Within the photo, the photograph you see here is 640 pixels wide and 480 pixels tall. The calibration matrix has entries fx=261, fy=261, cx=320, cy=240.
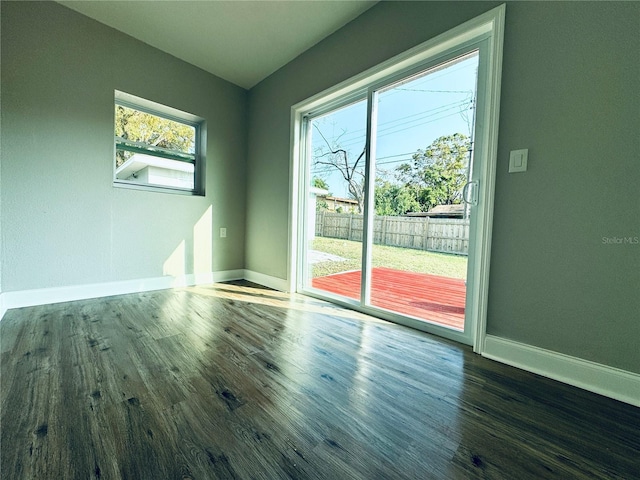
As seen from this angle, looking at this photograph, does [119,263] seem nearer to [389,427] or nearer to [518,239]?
[389,427]

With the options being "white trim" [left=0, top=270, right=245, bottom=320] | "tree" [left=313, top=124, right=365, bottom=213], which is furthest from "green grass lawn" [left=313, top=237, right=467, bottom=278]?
"white trim" [left=0, top=270, right=245, bottom=320]

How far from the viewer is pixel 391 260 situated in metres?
2.24

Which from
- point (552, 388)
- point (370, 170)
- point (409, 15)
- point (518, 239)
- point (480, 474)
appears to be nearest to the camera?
point (480, 474)

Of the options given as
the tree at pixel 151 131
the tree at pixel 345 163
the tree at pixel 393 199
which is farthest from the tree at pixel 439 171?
the tree at pixel 151 131

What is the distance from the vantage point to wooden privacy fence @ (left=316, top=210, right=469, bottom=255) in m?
1.86

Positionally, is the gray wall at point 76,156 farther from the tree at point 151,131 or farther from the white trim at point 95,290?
the tree at point 151,131

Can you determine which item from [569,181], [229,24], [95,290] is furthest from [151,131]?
[569,181]

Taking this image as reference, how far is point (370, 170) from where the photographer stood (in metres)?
2.33

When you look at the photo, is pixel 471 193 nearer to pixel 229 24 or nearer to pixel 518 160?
pixel 518 160

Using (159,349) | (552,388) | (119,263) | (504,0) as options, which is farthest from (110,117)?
(552,388)

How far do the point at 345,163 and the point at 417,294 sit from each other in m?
1.39

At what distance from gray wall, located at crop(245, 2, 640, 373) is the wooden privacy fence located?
28cm

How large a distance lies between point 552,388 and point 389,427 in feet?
3.06

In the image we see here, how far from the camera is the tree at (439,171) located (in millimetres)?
1833
